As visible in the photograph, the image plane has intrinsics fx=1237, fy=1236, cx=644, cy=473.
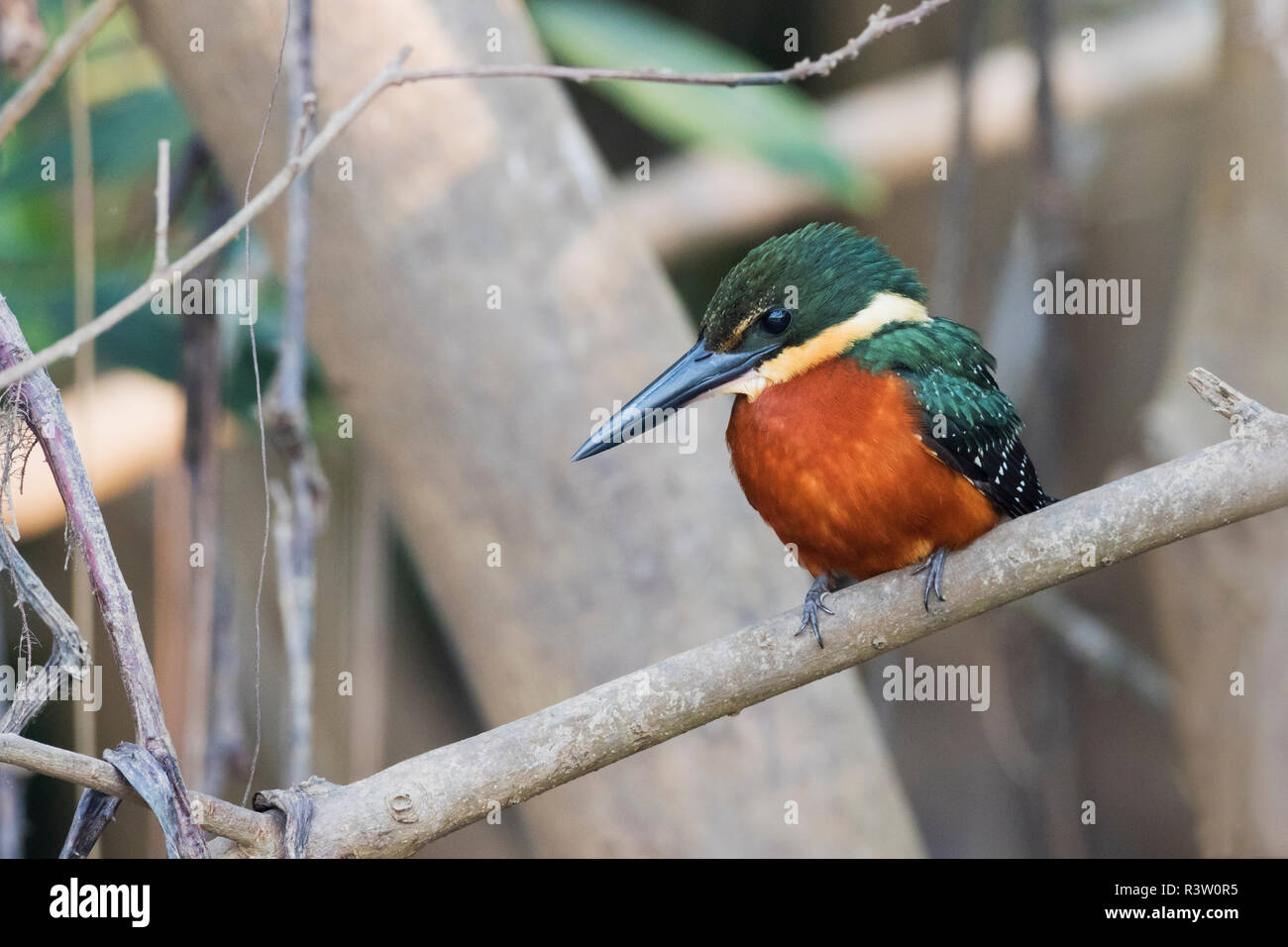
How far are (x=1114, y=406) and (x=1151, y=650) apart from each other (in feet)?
A: 2.63

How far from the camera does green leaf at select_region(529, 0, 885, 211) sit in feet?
8.78

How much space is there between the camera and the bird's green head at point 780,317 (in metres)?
1.56

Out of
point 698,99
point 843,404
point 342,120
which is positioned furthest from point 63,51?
point 698,99

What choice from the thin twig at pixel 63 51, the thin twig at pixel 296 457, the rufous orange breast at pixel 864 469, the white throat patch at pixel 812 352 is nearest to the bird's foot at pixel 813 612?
the rufous orange breast at pixel 864 469

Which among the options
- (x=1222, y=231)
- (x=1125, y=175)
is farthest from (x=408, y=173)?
(x=1125, y=175)

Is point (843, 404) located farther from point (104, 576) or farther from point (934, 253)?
point (934, 253)

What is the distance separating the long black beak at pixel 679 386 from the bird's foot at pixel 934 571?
1.10ft

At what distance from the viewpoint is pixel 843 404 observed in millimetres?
1625

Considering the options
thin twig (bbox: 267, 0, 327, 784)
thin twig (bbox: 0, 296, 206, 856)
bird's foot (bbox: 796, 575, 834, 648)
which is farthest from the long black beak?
thin twig (bbox: 0, 296, 206, 856)

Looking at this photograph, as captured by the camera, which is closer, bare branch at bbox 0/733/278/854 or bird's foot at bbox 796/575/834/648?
bare branch at bbox 0/733/278/854

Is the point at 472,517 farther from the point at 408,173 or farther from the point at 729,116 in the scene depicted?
the point at 729,116

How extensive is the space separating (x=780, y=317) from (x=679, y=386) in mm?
159

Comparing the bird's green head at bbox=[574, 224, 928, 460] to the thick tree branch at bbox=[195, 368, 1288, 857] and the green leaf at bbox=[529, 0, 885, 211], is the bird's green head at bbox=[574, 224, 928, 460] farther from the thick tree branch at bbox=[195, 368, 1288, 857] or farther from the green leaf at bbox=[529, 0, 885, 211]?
the green leaf at bbox=[529, 0, 885, 211]

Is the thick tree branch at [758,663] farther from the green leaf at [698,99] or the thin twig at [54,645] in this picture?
the green leaf at [698,99]
